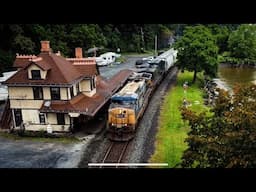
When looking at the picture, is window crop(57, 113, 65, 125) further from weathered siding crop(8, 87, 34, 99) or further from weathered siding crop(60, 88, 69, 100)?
weathered siding crop(8, 87, 34, 99)

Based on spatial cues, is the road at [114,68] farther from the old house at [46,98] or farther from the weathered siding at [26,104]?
the weathered siding at [26,104]

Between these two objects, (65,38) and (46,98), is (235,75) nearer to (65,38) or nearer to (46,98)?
(65,38)

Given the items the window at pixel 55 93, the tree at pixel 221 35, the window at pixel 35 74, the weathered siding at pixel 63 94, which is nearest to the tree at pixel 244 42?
the tree at pixel 221 35

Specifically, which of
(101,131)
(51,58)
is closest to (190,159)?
(101,131)

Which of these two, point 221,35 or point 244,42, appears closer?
point 244,42

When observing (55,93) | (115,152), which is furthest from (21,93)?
(115,152)

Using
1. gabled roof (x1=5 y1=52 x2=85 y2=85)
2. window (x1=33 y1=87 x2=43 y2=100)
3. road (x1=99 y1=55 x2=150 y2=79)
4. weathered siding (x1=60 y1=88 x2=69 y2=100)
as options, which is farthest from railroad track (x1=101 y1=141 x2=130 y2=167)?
road (x1=99 y1=55 x2=150 y2=79)
